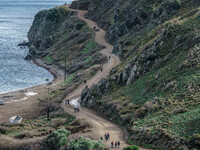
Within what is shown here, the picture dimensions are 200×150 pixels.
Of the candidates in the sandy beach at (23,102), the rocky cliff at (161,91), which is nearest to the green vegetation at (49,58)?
the sandy beach at (23,102)

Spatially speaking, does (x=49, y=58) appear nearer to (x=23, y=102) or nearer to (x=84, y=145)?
(x=23, y=102)

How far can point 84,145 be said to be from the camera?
4019 cm

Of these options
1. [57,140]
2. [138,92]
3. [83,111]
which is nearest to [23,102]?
[83,111]

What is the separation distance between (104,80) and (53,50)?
65.8 meters

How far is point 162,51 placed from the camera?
64.2 m

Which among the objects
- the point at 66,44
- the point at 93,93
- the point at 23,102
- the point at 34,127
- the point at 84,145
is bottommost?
the point at 84,145

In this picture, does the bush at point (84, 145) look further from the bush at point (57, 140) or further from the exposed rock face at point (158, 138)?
the exposed rock face at point (158, 138)

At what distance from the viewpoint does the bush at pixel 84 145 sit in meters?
40.1

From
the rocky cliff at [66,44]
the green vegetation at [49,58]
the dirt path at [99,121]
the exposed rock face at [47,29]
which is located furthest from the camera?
the exposed rock face at [47,29]

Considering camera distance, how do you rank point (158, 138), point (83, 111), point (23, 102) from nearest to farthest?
point (158, 138) → point (83, 111) → point (23, 102)

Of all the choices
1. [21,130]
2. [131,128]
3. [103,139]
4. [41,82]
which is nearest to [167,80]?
[131,128]

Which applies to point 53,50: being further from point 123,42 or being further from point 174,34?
point 174,34

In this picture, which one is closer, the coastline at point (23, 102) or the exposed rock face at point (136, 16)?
the coastline at point (23, 102)

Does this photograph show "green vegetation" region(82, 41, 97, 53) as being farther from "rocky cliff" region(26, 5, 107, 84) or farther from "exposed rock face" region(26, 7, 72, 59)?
"exposed rock face" region(26, 7, 72, 59)
